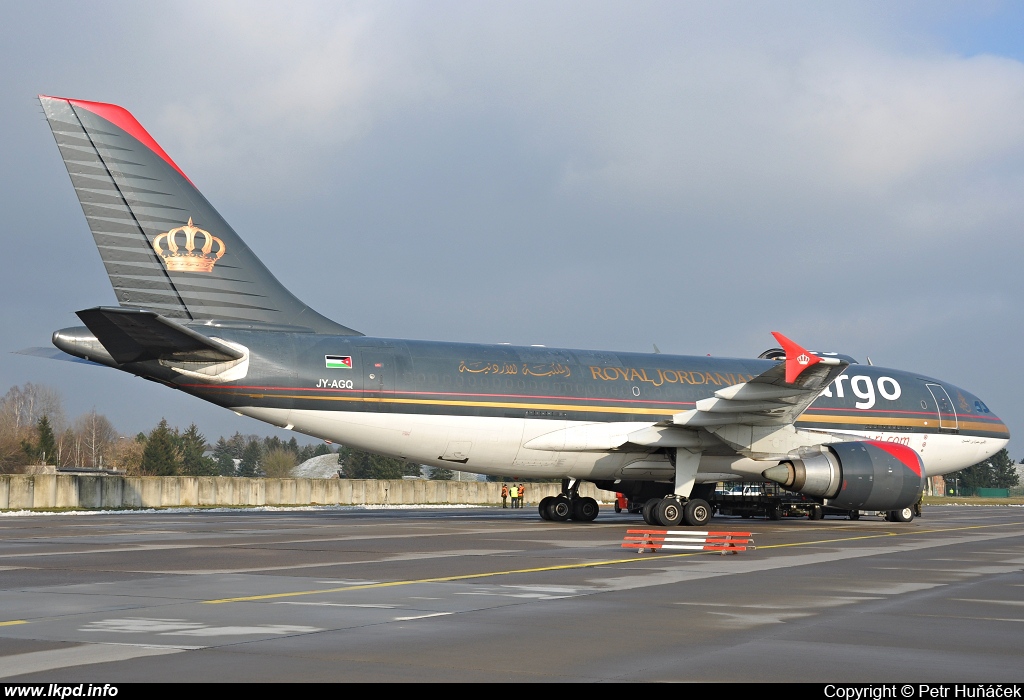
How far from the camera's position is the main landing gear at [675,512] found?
24.6 m

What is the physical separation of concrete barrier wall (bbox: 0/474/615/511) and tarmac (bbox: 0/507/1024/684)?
75.3ft

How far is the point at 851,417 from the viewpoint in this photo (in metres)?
28.8

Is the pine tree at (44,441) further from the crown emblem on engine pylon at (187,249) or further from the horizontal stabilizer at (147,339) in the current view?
the horizontal stabilizer at (147,339)

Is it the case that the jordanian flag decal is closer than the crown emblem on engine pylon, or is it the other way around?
the crown emblem on engine pylon

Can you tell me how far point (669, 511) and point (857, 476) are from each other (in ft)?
15.3

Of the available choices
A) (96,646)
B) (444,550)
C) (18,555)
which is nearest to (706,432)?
(444,550)

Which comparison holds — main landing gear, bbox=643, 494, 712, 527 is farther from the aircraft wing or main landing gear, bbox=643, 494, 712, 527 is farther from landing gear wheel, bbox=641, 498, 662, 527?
the aircraft wing

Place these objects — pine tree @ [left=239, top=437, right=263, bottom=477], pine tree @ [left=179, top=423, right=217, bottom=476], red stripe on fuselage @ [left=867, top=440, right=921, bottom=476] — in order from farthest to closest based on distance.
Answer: pine tree @ [left=239, top=437, right=263, bottom=477], pine tree @ [left=179, top=423, right=217, bottom=476], red stripe on fuselage @ [left=867, top=440, right=921, bottom=476]

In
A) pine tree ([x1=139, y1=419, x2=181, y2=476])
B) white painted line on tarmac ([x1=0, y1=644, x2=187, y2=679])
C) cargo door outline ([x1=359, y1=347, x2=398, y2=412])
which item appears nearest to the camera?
white painted line on tarmac ([x1=0, y1=644, x2=187, y2=679])

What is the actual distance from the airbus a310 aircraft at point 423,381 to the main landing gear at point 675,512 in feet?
0.12

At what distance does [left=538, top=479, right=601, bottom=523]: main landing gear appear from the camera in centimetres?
2980

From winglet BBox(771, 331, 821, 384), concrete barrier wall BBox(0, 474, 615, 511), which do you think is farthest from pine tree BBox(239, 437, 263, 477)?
winglet BBox(771, 331, 821, 384)

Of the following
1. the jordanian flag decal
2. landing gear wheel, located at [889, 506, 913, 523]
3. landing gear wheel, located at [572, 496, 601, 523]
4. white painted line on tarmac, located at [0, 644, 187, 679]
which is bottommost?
landing gear wheel, located at [889, 506, 913, 523]

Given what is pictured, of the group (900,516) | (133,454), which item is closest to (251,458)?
(133,454)
